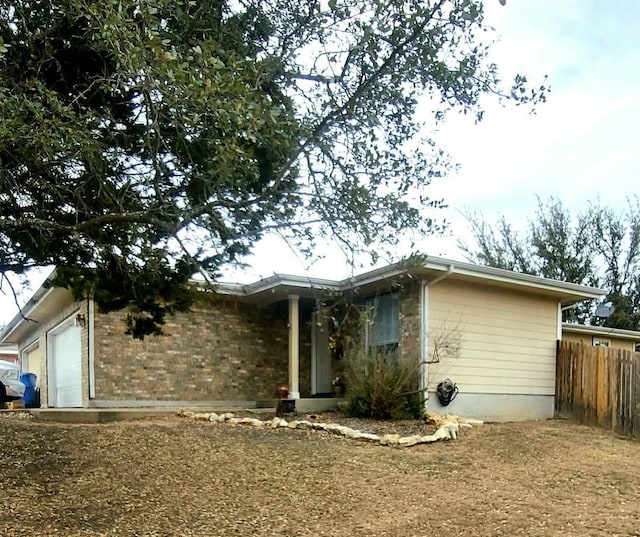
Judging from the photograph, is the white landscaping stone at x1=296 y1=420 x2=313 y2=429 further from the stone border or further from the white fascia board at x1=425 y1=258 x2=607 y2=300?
the white fascia board at x1=425 y1=258 x2=607 y2=300

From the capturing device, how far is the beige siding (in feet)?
34.1

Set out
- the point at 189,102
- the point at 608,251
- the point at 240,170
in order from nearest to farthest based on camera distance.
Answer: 1. the point at 189,102
2. the point at 240,170
3. the point at 608,251

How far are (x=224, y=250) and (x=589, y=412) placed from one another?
8.30m

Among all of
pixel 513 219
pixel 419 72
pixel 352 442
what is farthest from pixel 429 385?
pixel 513 219

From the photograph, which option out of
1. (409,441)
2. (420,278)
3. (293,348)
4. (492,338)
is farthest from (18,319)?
(409,441)

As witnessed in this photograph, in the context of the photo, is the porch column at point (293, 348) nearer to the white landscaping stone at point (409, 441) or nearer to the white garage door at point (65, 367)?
the white landscaping stone at point (409, 441)

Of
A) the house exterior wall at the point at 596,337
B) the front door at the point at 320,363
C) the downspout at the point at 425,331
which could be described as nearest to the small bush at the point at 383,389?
the downspout at the point at 425,331

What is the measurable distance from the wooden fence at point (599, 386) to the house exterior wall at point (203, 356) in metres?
5.17

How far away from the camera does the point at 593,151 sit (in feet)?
47.0

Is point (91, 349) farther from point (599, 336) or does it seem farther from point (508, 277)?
point (599, 336)

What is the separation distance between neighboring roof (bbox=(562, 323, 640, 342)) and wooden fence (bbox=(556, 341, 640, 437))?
226 centimetres

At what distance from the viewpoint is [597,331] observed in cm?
1435

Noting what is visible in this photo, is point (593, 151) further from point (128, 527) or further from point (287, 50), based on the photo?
point (128, 527)

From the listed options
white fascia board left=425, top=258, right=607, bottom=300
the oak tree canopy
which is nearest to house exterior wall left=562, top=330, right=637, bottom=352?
white fascia board left=425, top=258, right=607, bottom=300
